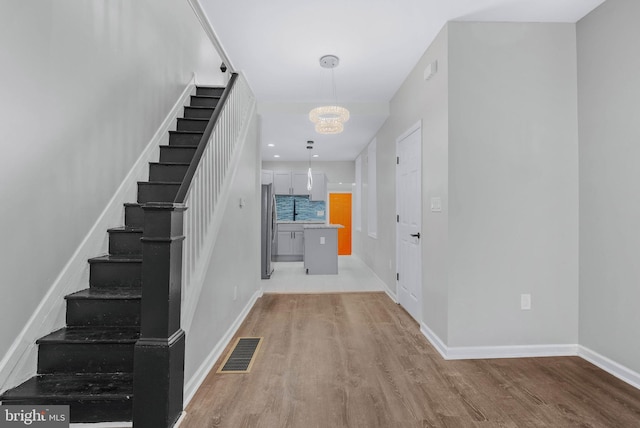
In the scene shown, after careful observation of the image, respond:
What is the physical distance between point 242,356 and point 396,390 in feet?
4.26

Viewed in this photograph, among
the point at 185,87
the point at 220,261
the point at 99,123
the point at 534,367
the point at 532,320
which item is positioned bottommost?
the point at 534,367

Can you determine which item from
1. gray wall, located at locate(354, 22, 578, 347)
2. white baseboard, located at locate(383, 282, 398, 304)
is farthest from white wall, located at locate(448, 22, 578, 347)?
white baseboard, located at locate(383, 282, 398, 304)

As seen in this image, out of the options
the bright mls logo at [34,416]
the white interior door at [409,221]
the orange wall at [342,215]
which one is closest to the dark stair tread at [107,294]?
the bright mls logo at [34,416]

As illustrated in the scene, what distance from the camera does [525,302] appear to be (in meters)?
2.75

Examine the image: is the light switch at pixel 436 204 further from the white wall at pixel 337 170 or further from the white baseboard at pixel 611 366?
the white wall at pixel 337 170

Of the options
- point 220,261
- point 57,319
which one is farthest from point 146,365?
point 220,261

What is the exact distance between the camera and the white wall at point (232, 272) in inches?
89.7

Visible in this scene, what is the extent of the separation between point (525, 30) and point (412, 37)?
97 centimetres

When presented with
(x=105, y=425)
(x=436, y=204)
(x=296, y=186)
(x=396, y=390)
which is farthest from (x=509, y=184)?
(x=296, y=186)

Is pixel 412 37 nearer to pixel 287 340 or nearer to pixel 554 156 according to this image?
pixel 554 156

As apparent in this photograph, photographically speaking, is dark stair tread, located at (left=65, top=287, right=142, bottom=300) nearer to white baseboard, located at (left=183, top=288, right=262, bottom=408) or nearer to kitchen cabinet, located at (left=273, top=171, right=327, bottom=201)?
white baseboard, located at (left=183, top=288, right=262, bottom=408)

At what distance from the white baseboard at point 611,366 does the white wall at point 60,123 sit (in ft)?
12.8

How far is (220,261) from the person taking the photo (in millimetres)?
2752

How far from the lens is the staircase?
5.22 ft
